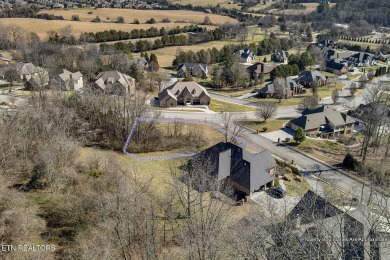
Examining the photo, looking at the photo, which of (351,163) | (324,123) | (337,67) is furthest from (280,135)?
(337,67)

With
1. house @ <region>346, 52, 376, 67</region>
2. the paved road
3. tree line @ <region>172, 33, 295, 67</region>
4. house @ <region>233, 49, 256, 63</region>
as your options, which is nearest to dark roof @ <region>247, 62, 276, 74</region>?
tree line @ <region>172, 33, 295, 67</region>

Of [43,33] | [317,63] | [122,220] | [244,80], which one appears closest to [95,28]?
[43,33]

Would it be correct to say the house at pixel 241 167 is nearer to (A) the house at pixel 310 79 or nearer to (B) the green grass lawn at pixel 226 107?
(B) the green grass lawn at pixel 226 107

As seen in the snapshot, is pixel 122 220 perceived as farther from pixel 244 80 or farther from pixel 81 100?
pixel 244 80

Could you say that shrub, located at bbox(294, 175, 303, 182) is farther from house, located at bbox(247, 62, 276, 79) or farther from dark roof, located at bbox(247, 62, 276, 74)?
dark roof, located at bbox(247, 62, 276, 74)

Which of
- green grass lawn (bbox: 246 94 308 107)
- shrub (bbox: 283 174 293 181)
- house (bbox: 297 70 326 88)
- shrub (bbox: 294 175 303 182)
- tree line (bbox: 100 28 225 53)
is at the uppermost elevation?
tree line (bbox: 100 28 225 53)

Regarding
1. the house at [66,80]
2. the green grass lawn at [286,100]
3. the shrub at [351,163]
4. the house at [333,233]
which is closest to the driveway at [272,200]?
the house at [333,233]

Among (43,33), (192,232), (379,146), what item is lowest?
(379,146)
